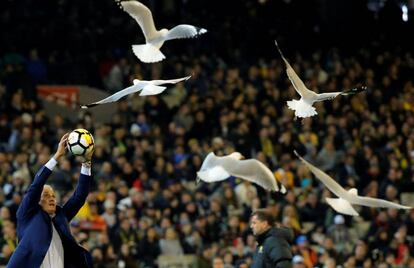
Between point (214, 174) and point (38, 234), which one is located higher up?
point (214, 174)

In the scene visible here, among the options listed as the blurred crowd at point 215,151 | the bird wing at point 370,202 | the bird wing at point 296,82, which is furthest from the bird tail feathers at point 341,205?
the blurred crowd at point 215,151

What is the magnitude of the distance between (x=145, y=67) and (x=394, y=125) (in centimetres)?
529

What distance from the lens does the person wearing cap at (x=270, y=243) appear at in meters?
10.8

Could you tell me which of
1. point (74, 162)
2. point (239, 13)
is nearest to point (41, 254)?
point (74, 162)

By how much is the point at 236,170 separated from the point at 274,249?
1.13 m

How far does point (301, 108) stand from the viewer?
11000 millimetres

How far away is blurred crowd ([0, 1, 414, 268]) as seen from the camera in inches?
691

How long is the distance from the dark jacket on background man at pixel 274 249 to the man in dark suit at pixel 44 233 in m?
1.86

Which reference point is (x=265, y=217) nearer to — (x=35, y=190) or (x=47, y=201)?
(x=47, y=201)

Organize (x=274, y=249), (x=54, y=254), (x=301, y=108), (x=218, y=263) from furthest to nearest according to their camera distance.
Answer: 1. (x=218, y=263)
2. (x=301, y=108)
3. (x=274, y=249)
4. (x=54, y=254)

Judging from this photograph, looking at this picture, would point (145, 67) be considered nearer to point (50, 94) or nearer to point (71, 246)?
point (50, 94)

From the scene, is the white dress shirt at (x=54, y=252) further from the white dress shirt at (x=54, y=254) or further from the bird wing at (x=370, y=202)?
the bird wing at (x=370, y=202)

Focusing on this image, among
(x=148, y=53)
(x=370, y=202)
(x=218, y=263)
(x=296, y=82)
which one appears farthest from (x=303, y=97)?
(x=218, y=263)

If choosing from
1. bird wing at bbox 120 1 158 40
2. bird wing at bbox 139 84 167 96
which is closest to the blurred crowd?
bird wing at bbox 120 1 158 40
